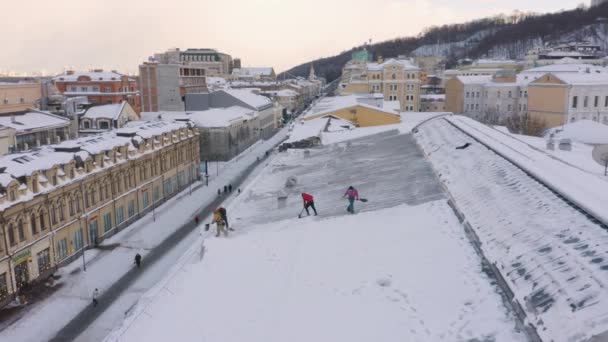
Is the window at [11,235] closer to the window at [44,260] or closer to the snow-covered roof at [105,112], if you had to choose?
the window at [44,260]

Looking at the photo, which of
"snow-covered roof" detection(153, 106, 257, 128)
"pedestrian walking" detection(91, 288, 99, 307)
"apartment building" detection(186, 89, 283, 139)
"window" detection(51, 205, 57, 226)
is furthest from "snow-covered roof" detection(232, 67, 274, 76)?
"pedestrian walking" detection(91, 288, 99, 307)

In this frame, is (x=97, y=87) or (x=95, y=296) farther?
(x=97, y=87)

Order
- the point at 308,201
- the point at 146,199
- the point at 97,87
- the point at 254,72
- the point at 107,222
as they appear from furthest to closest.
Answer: the point at 254,72
the point at 97,87
the point at 146,199
the point at 107,222
the point at 308,201

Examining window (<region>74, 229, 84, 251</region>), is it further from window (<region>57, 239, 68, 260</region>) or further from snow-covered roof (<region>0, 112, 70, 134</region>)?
snow-covered roof (<region>0, 112, 70, 134</region>)

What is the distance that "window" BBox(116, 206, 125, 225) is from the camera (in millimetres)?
33344

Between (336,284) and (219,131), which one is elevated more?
(336,284)

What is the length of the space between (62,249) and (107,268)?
2.72 m

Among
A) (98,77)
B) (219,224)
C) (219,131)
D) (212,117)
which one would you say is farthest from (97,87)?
(219,224)

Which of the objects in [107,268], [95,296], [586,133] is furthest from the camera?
[586,133]

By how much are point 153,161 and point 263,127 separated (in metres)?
42.5

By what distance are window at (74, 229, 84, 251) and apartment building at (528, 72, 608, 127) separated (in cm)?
5524

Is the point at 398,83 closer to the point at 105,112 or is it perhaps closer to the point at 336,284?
the point at 105,112

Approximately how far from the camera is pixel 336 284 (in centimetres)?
1025

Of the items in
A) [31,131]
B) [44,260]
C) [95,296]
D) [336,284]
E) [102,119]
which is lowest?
[95,296]
